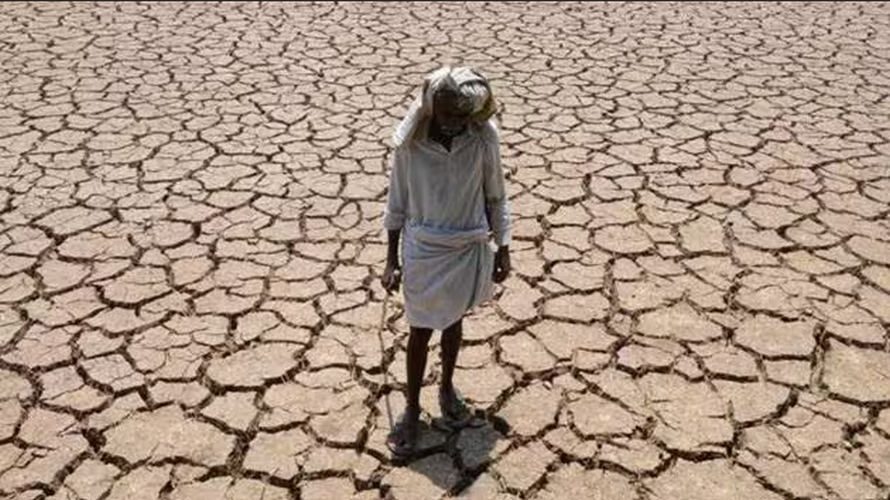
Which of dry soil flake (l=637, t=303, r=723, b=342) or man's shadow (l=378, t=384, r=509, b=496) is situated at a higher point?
dry soil flake (l=637, t=303, r=723, b=342)

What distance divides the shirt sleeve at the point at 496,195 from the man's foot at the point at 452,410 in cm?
61

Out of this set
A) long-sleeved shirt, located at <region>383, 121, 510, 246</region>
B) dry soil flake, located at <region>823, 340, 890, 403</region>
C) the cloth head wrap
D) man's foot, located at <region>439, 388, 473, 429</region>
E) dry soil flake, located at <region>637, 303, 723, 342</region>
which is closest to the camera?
the cloth head wrap

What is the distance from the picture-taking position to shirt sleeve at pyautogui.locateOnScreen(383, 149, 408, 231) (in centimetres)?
218

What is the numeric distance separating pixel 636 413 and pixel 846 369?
836mm

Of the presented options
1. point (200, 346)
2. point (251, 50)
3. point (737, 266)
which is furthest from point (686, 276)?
point (251, 50)

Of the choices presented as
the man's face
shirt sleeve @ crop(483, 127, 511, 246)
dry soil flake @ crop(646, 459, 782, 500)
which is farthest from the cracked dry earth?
the man's face

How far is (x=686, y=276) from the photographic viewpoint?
350 centimetres

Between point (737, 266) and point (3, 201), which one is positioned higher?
point (737, 266)

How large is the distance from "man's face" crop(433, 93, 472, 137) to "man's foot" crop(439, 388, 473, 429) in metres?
0.95

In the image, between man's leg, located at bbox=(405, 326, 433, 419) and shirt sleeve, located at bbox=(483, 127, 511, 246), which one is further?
man's leg, located at bbox=(405, 326, 433, 419)

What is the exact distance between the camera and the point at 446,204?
2152 millimetres

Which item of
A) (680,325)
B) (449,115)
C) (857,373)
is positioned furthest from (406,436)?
(857,373)

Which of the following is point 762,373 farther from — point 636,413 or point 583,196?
point 583,196

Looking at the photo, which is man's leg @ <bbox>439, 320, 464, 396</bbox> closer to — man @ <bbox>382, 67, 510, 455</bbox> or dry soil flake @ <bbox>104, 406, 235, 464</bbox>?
man @ <bbox>382, 67, 510, 455</bbox>
